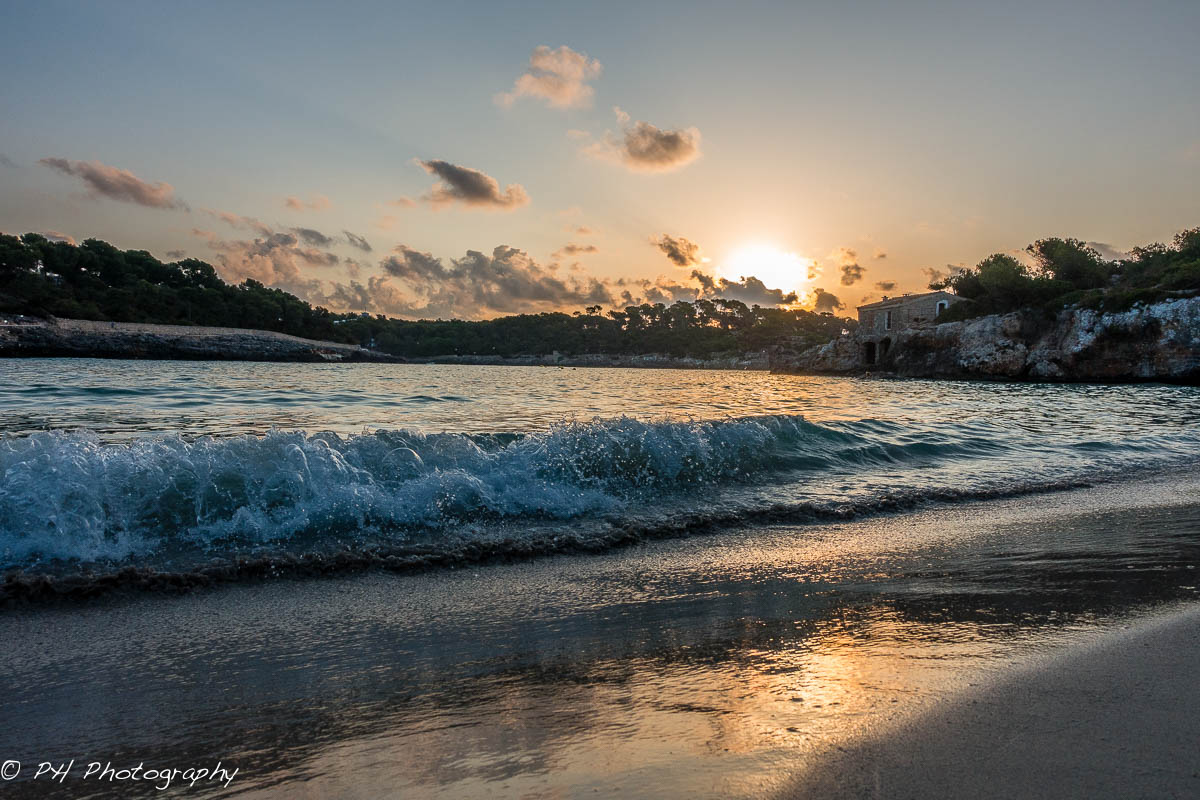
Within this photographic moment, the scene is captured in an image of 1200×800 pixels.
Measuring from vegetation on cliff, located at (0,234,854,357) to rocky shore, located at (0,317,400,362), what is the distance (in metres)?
4.00

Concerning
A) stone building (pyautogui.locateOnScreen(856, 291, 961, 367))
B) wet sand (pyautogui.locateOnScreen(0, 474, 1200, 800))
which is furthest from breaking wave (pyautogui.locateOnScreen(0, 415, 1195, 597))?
stone building (pyautogui.locateOnScreen(856, 291, 961, 367))

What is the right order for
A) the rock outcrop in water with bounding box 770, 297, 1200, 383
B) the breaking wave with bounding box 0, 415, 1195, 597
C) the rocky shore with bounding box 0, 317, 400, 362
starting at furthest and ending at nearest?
the rocky shore with bounding box 0, 317, 400, 362 < the rock outcrop in water with bounding box 770, 297, 1200, 383 < the breaking wave with bounding box 0, 415, 1195, 597

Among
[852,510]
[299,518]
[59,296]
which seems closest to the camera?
[299,518]

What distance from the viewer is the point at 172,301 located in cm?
7106

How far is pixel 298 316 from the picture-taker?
85.3 metres

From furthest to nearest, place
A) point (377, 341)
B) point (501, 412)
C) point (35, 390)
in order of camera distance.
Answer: point (377, 341) < point (35, 390) < point (501, 412)

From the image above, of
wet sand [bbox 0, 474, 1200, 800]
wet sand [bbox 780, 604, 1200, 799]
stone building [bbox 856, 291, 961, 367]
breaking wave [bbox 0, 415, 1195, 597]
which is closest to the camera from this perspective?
wet sand [bbox 780, 604, 1200, 799]

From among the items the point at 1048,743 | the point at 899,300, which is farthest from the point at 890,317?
the point at 1048,743

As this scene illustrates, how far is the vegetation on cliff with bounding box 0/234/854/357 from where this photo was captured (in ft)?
192

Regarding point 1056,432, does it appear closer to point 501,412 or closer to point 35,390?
point 501,412

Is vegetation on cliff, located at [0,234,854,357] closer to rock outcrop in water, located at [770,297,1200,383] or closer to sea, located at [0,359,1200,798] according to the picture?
rock outcrop in water, located at [770,297,1200,383]

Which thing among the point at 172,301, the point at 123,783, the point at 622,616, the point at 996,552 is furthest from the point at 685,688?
the point at 172,301

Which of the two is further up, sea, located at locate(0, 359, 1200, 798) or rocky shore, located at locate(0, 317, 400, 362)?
rocky shore, located at locate(0, 317, 400, 362)

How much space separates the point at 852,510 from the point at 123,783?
16.5ft
